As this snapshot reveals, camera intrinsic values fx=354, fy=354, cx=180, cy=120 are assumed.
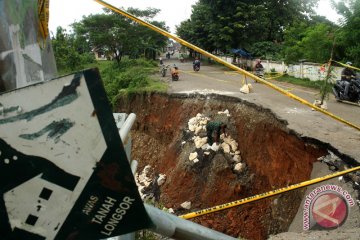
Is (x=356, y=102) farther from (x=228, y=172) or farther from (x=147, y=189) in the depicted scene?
(x=147, y=189)

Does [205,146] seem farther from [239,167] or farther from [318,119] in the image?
[318,119]

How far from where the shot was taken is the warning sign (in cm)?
97

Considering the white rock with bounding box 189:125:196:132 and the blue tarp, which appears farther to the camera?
the blue tarp

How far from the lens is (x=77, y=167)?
1.02 meters

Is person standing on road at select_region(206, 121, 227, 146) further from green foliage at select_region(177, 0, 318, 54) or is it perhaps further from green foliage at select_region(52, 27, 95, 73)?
green foliage at select_region(177, 0, 318, 54)

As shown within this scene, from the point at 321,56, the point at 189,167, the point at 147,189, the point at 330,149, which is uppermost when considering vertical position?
the point at 321,56

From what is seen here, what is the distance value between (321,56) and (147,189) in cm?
1098

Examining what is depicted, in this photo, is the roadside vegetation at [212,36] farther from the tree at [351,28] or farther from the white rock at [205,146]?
the white rock at [205,146]

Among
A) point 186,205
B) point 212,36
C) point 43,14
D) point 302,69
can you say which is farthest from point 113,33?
point 43,14

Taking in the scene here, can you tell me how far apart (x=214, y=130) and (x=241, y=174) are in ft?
5.35

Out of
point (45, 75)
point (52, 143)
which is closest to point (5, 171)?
point (52, 143)

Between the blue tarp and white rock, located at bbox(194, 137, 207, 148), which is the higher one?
the blue tarp
